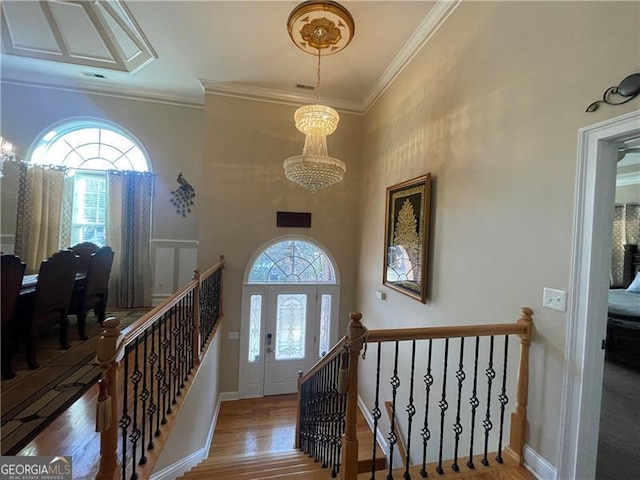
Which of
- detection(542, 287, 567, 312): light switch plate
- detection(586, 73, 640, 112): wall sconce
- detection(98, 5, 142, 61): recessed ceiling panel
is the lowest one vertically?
detection(542, 287, 567, 312): light switch plate

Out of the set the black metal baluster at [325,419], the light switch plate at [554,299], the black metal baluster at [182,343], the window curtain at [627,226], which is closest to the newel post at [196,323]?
the black metal baluster at [182,343]

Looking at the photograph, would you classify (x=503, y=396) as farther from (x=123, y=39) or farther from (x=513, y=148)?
(x=123, y=39)

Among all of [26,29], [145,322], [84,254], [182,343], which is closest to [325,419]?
[182,343]

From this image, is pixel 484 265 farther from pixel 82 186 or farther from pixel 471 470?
pixel 82 186

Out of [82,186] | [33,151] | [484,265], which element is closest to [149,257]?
[82,186]

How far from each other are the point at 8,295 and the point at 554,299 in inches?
156

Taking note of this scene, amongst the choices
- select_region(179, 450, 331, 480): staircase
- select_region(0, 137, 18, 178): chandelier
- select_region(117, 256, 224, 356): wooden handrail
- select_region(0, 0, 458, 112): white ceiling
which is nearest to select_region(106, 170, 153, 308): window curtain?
select_region(0, 137, 18, 178): chandelier

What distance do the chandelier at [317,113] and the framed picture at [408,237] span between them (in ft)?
2.88

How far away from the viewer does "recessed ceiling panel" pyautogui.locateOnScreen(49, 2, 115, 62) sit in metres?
3.02

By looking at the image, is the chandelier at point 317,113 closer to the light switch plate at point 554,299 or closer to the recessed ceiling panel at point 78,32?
the light switch plate at point 554,299

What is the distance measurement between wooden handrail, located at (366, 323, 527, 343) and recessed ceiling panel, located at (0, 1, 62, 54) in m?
4.90

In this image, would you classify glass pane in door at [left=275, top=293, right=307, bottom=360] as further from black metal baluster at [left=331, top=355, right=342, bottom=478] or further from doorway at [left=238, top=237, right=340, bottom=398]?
black metal baluster at [left=331, top=355, right=342, bottom=478]

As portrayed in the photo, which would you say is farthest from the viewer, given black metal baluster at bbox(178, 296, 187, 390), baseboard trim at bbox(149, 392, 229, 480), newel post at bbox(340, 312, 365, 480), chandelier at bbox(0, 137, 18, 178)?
chandelier at bbox(0, 137, 18, 178)

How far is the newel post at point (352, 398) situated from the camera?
1.50m
